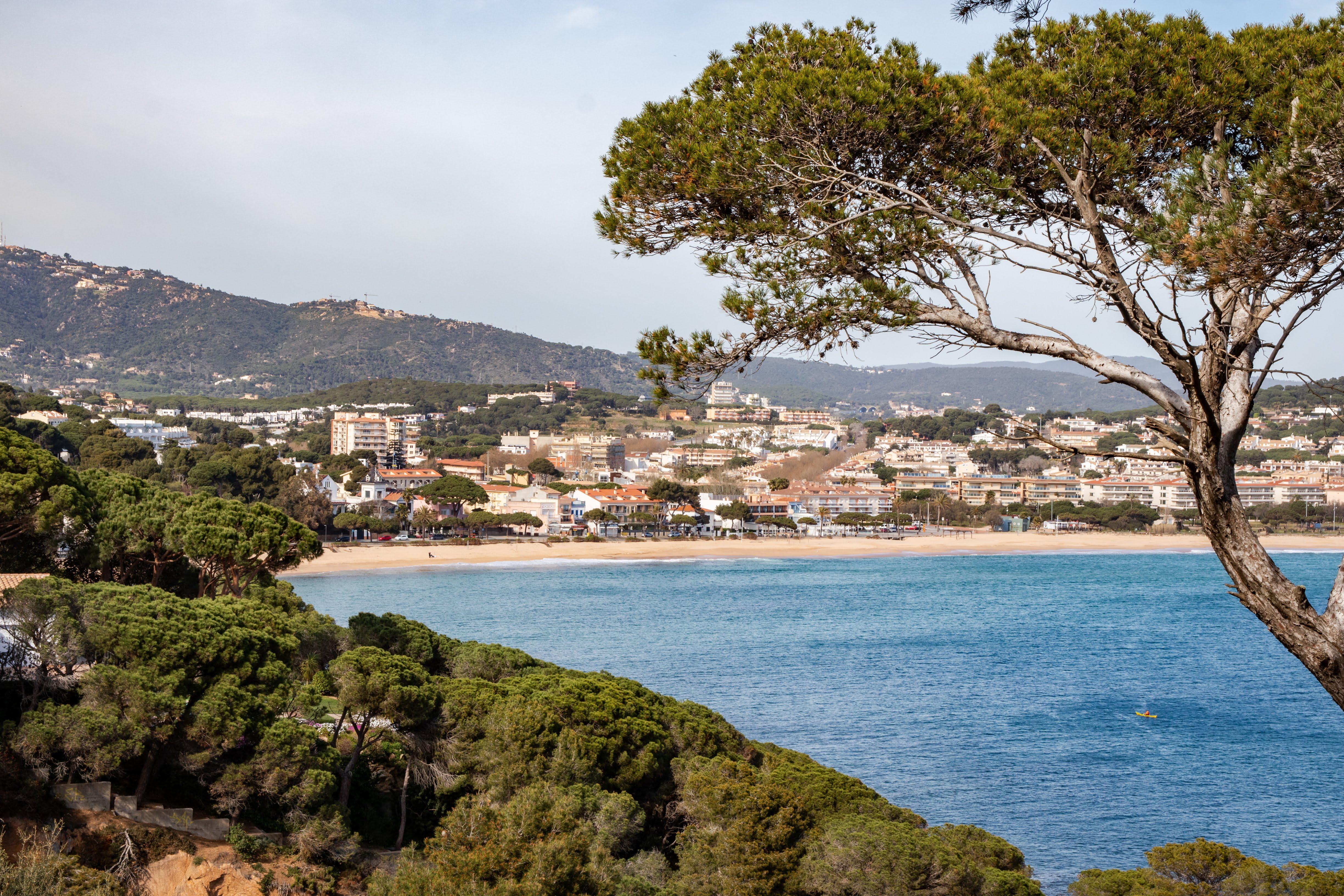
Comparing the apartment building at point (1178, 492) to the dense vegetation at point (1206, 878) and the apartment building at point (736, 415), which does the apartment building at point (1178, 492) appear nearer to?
the dense vegetation at point (1206, 878)

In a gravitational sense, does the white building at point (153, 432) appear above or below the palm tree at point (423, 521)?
above

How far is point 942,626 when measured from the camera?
3155cm

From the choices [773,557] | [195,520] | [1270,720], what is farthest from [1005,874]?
[773,557]

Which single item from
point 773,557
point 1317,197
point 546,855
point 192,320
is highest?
point 192,320

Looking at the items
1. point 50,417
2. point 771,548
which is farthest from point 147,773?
point 50,417

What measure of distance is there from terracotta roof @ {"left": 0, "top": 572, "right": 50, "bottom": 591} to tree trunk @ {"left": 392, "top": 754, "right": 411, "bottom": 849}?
12.2 feet

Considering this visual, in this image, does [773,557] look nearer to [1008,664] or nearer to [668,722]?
[1008,664]

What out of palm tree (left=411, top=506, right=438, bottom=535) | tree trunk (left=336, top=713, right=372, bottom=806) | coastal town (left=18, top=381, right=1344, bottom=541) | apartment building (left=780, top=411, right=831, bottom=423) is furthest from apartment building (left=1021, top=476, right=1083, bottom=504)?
tree trunk (left=336, top=713, right=372, bottom=806)

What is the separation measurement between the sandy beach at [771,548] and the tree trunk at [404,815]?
3286cm

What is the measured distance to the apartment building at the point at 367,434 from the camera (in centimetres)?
8625

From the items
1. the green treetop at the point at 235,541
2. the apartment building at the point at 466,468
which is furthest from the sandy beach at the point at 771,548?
the green treetop at the point at 235,541

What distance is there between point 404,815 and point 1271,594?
7405 millimetres

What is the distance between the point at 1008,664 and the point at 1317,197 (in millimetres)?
23687

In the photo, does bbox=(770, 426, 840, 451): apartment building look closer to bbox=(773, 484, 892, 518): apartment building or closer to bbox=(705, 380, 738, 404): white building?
bbox=(705, 380, 738, 404): white building
